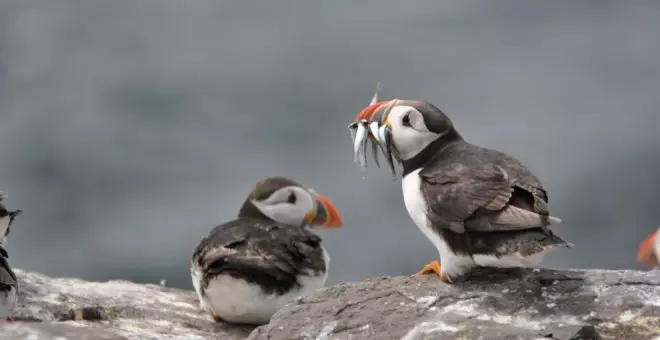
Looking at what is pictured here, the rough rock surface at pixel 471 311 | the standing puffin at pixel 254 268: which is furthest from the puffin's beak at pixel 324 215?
the rough rock surface at pixel 471 311

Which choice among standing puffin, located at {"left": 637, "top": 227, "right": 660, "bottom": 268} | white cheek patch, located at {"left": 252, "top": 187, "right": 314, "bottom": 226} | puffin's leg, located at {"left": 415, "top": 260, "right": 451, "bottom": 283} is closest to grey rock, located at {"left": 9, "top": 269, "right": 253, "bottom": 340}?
white cheek patch, located at {"left": 252, "top": 187, "right": 314, "bottom": 226}

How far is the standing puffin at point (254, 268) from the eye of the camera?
20.6 feet

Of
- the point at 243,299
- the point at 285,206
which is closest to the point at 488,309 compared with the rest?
the point at 243,299

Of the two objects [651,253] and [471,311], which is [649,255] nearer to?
[651,253]

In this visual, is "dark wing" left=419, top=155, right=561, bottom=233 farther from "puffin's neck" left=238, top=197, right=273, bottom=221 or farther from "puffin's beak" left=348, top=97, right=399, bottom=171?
"puffin's neck" left=238, top=197, right=273, bottom=221

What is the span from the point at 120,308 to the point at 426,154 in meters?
2.66

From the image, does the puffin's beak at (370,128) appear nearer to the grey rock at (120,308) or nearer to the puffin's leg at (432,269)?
the puffin's leg at (432,269)

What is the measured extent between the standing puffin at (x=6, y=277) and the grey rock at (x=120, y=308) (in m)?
0.14

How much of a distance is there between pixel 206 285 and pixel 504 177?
2.75m

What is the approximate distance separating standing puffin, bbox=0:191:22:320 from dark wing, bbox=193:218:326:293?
1.50 metres

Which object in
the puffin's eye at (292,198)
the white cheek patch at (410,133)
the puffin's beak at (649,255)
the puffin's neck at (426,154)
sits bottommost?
the puffin's beak at (649,255)

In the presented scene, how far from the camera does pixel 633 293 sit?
14.3 ft

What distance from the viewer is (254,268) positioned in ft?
20.4

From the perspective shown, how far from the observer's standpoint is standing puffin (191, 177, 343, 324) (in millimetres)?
6293
